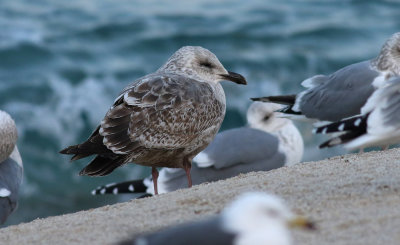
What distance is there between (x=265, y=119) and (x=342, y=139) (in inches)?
131

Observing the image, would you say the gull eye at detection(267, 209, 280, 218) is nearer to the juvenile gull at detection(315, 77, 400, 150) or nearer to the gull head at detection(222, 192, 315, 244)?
the gull head at detection(222, 192, 315, 244)

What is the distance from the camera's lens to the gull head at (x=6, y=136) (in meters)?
5.78

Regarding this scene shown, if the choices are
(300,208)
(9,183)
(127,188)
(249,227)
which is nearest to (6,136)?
(9,183)

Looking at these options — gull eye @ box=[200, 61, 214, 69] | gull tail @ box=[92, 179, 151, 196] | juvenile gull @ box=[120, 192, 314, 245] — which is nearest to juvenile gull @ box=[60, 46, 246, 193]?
gull eye @ box=[200, 61, 214, 69]

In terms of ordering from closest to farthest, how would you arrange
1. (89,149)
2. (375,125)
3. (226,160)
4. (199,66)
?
1. (375,125)
2. (89,149)
3. (199,66)
4. (226,160)

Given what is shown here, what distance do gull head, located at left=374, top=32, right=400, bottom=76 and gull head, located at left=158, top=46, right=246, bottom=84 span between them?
1.23 metres

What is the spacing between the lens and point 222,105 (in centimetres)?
502

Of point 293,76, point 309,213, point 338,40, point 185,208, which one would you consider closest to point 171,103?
point 185,208

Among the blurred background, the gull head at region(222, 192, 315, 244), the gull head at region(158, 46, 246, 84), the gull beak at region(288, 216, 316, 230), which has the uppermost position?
the gull head at region(222, 192, 315, 244)

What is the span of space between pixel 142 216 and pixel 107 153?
3.81 feet

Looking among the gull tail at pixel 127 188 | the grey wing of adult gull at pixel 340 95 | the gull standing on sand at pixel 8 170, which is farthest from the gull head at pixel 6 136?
the grey wing of adult gull at pixel 340 95

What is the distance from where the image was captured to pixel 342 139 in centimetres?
405

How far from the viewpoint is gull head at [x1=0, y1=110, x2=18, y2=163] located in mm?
5777

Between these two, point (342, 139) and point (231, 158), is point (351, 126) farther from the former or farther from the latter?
point (231, 158)
